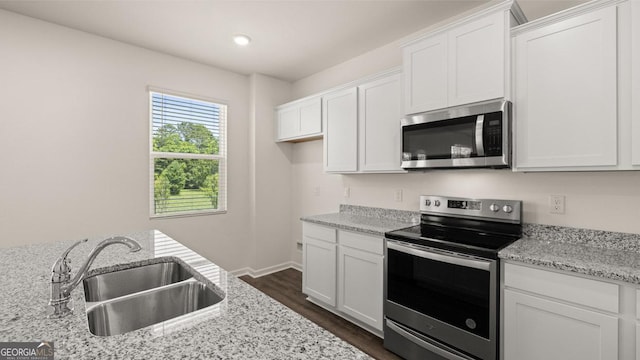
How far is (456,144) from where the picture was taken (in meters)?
2.10

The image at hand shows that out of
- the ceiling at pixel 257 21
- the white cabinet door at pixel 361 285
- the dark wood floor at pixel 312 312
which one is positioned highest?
the ceiling at pixel 257 21

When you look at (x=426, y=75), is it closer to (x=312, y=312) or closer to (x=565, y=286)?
(x=565, y=286)

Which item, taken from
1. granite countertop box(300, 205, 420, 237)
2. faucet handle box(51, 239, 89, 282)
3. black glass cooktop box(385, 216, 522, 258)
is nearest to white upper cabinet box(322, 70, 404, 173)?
granite countertop box(300, 205, 420, 237)

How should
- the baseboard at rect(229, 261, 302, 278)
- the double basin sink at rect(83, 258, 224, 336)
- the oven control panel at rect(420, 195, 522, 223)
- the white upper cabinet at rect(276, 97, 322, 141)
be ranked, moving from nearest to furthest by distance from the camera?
1. the double basin sink at rect(83, 258, 224, 336)
2. the oven control panel at rect(420, 195, 522, 223)
3. the white upper cabinet at rect(276, 97, 322, 141)
4. the baseboard at rect(229, 261, 302, 278)

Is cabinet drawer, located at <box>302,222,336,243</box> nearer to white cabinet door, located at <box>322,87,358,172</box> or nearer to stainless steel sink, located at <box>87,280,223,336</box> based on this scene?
white cabinet door, located at <box>322,87,358,172</box>

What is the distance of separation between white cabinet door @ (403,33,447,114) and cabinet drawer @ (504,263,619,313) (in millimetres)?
1220

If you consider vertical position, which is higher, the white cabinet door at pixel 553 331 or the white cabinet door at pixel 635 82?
the white cabinet door at pixel 635 82

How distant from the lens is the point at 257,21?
2.63 meters

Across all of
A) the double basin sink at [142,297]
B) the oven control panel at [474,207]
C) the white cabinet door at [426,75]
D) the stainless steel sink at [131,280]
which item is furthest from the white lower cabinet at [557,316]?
the stainless steel sink at [131,280]

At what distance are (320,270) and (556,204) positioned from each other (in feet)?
6.49

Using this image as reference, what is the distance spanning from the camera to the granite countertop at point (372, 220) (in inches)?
98.7

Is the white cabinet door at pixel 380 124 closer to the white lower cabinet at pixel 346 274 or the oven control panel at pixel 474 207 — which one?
the oven control panel at pixel 474 207

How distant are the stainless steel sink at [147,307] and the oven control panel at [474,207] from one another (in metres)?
1.96

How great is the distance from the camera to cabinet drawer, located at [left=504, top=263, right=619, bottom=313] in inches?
54.7
